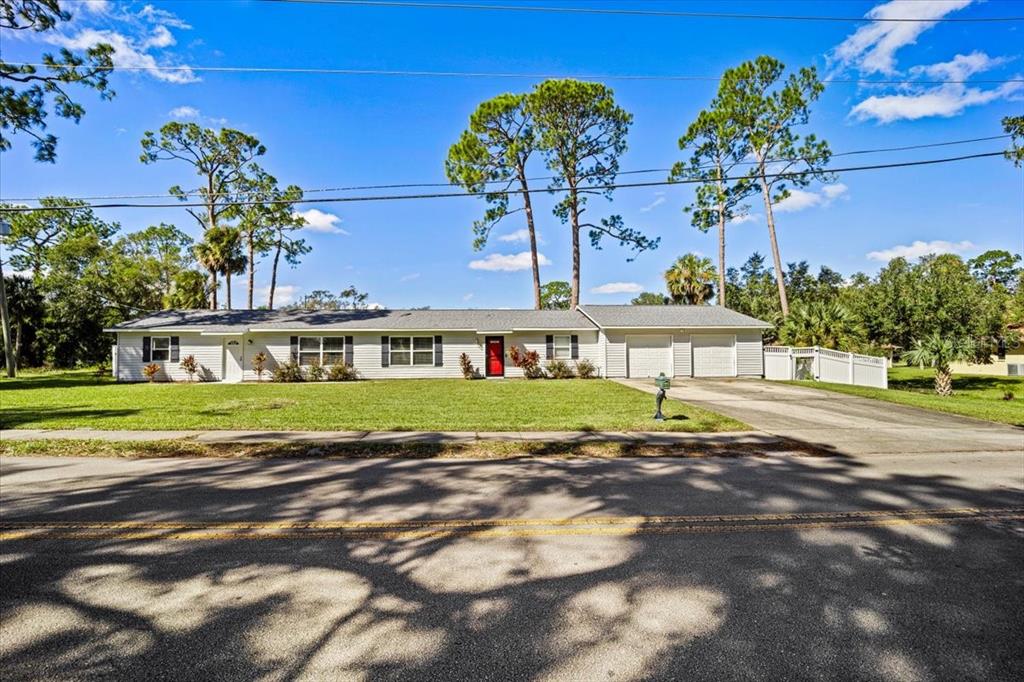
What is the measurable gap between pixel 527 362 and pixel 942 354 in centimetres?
1610

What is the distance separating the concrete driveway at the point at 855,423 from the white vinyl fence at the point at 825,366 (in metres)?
3.86

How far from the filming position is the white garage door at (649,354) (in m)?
24.6

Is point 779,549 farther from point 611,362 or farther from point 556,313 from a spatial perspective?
point 556,313

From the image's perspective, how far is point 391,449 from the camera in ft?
28.5

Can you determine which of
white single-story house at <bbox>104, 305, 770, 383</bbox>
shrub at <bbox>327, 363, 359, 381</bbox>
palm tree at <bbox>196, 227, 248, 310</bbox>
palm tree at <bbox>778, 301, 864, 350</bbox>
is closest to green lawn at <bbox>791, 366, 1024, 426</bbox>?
palm tree at <bbox>778, 301, 864, 350</bbox>

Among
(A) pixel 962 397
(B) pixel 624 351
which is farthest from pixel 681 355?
(A) pixel 962 397

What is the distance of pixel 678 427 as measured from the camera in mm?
10648

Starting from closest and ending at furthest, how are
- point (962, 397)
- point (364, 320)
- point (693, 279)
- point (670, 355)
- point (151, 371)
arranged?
point (962, 397) < point (151, 371) < point (670, 355) < point (364, 320) < point (693, 279)

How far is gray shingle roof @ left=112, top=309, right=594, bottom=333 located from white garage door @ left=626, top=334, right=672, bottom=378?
2467 mm

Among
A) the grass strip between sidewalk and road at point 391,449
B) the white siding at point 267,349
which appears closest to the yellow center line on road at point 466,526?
the grass strip between sidewalk and road at point 391,449

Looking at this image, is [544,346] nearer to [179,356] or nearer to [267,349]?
[267,349]

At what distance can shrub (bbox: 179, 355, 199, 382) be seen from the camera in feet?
74.6

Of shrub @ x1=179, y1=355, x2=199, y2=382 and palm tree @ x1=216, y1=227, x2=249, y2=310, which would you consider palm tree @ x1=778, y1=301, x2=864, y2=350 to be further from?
palm tree @ x1=216, y1=227, x2=249, y2=310

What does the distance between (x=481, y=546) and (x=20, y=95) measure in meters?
23.1
